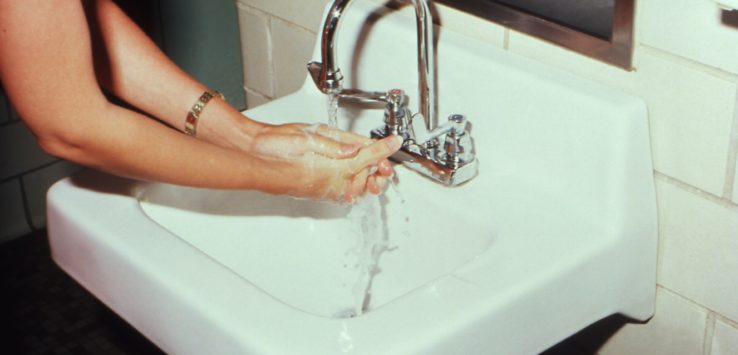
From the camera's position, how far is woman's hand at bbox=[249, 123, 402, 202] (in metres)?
0.99

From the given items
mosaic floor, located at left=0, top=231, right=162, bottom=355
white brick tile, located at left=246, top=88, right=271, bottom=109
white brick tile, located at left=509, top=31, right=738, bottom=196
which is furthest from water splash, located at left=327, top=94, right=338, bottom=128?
mosaic floor, located at left=0, top=231, right=162, bottom=355

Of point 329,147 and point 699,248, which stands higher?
point 329,147

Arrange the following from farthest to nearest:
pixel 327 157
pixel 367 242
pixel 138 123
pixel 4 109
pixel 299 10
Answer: pixel 4 109 < pixel 299 10 < pixel 367 242 < pixel 327 157 < pixel 138 123

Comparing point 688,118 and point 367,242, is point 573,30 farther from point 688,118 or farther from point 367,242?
point 367,242

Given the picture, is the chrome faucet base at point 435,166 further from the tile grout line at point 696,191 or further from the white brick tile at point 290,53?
the white brick tile at point 290,53

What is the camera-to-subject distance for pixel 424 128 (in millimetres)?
1062

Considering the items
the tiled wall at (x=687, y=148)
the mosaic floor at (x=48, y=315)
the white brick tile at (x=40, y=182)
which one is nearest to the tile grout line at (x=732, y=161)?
the tiled wall at (x=687, y=148)

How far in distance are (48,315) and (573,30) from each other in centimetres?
99

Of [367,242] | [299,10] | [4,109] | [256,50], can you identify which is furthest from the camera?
[4,109]

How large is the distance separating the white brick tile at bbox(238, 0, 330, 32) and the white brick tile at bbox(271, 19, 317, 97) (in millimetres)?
10

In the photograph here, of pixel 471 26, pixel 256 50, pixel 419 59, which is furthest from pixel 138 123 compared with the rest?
pixel 256 50

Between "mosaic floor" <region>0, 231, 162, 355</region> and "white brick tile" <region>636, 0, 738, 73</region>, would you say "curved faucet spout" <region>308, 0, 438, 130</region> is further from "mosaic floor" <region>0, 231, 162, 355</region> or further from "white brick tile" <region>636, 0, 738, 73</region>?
"mosaic floor" <region>0, 231, 162, 355</region>

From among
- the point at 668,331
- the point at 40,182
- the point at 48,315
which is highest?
the point at 668,331

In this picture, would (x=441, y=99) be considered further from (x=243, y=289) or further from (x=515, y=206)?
(x=243, y=289)
